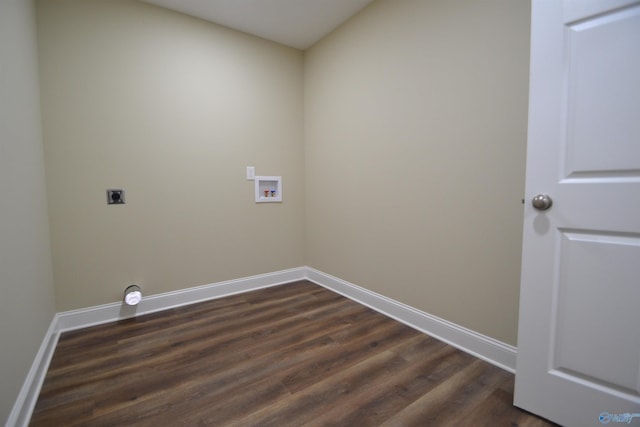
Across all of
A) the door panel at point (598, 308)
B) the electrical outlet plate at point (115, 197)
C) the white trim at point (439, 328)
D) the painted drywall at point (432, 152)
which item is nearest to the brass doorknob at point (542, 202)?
the door panel at point (598, 308)

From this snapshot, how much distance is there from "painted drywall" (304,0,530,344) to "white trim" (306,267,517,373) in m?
0.06

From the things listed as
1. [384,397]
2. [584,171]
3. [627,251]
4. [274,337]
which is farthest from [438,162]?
[274,337]

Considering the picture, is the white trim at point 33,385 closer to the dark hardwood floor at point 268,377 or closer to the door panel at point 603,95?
the dark hardwood floor at point 268,377

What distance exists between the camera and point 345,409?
1.29 meters

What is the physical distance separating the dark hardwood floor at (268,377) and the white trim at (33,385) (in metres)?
0.04

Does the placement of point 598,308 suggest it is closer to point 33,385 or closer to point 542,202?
point 542,202

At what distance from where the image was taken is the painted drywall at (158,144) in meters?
1.98

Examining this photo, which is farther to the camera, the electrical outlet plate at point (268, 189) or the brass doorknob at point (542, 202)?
the electrical outlet plate at point (268, 189)

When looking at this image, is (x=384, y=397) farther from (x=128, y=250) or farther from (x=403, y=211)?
(x=128, y=250)

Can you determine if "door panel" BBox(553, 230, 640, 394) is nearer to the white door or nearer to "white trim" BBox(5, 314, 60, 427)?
the white door

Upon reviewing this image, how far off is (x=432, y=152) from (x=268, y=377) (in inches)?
68.7

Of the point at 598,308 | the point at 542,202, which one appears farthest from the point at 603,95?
the point at 598,308

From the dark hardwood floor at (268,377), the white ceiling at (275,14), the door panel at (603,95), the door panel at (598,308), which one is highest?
the white ceiling at (275,14)

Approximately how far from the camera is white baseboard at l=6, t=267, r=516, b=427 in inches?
55.3
